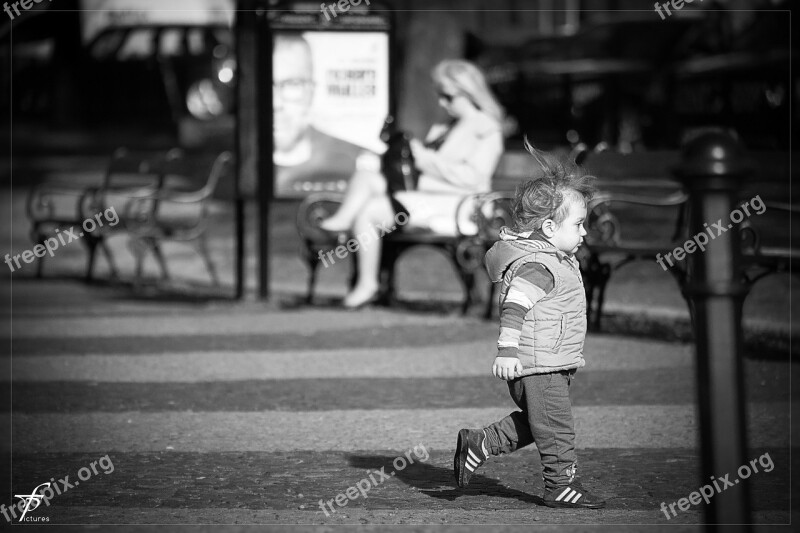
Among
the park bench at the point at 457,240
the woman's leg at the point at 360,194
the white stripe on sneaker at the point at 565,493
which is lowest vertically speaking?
the white stripe on sneaker at the point at 565,493

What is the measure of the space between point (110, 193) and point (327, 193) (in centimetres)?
268

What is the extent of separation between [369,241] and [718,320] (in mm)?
5993

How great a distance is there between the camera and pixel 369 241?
939 cm

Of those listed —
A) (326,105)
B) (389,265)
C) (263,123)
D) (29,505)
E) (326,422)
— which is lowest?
(29,505)

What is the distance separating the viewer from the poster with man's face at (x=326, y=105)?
33.4 ft

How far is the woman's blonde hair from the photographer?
9180mm

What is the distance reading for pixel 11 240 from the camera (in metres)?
14.6

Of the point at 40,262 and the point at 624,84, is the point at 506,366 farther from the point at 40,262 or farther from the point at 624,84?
the point at 624,84

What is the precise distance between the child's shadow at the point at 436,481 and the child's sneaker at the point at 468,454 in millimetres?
96

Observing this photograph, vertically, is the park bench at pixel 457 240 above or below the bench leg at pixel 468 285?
above

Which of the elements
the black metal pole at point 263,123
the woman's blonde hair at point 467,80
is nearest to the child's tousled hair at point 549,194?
the woman's blonde hair at point 467,80

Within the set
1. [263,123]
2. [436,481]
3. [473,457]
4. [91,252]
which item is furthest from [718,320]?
[91,252]

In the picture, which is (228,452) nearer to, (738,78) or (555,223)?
(555,223)

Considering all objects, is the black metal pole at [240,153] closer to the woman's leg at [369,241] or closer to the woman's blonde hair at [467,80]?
the woman's leg at [369,241]
